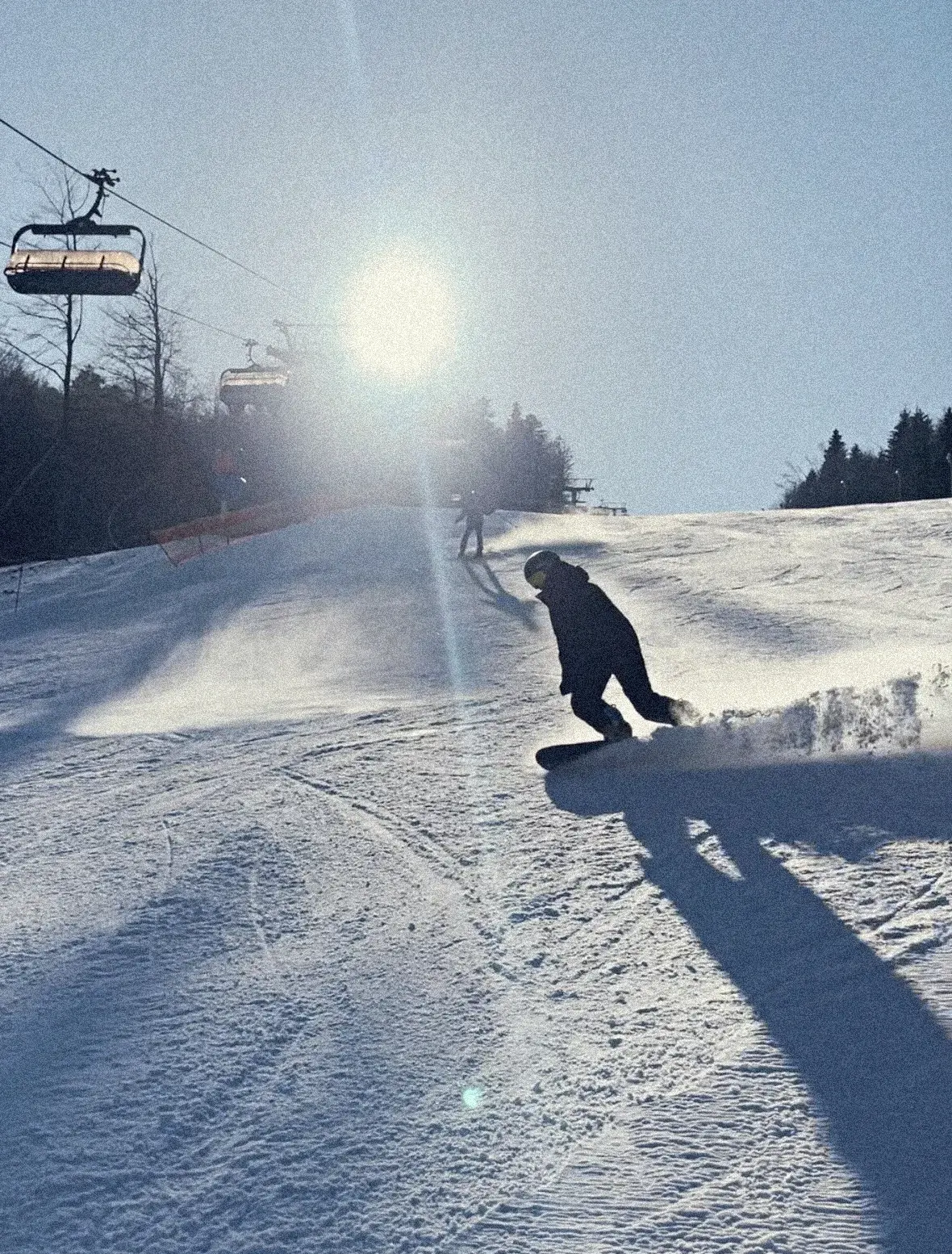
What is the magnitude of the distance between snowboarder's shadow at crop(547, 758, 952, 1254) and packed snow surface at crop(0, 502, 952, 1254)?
1cm

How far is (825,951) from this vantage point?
397 cm

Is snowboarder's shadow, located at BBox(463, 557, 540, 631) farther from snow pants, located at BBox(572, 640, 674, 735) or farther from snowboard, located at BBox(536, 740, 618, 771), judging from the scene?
snowboard, located at BBox(536, 740, 618, 771)

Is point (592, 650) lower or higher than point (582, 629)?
lower

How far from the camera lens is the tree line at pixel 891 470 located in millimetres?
83438

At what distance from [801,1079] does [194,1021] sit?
2.18 metres

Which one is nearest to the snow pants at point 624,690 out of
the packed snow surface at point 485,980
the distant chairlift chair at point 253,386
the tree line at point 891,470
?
the packed snow surface at point 485,980

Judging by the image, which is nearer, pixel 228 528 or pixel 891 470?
pixel 228 528

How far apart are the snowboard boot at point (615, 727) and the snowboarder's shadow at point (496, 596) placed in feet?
21.7

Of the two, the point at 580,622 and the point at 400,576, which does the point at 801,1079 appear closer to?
the point at 580,622

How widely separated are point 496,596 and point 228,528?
11385mm

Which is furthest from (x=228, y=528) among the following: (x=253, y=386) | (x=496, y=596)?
(x=253, y=386)

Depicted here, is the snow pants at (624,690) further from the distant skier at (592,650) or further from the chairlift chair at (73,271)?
the chairlift chair at (73,271)

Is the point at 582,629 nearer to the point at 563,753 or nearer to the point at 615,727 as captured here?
the point at 615,727

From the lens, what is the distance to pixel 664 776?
648 cm
